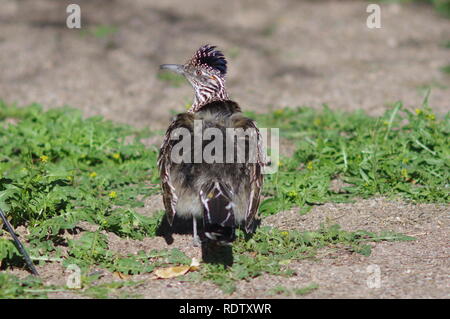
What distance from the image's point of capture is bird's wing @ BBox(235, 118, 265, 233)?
5.78 metres

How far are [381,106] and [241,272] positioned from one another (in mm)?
4786

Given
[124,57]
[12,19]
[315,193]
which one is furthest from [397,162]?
[12,19]

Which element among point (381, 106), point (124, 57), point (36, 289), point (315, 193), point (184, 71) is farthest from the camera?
point (124, 57)

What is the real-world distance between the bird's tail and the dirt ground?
0.69 m

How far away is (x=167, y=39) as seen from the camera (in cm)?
1242

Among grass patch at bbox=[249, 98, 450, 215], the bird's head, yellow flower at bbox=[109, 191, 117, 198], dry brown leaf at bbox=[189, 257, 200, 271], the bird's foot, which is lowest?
dry brown leaf at bbox=[189, 257, 200, 271]

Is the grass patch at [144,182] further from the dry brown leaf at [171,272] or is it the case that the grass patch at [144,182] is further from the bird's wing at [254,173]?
the bird's wing at [254,173]

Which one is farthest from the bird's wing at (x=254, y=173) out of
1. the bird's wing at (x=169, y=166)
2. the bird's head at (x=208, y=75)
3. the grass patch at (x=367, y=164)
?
the bird's head at (x=208, y=75)

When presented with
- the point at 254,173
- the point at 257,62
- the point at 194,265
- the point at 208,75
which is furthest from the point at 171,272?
the point at 257,62

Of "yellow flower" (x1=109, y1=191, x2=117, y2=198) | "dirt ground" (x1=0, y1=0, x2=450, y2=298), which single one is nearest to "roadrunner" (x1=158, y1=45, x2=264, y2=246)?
"dirt ground" (x1=0, y1=0, x2=450, y2=298)

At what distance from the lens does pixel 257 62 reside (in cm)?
1153

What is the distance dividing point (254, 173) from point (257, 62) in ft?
19.0

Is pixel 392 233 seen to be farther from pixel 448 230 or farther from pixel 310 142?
pixel 310 142

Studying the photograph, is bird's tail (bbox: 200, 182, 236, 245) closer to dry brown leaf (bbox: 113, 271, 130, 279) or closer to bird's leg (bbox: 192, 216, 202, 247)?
bird's leg (bbox: 192, 216, 202, 247)
